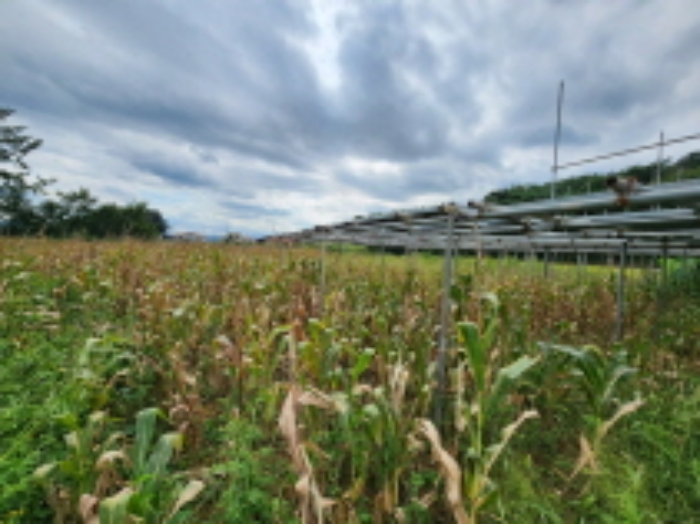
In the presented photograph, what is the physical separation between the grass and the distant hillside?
1.28 m

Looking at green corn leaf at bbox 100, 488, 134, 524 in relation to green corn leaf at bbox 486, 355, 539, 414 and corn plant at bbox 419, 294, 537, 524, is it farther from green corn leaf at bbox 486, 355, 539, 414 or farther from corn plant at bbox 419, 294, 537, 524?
green corn leaf at bbox 486, 355, 539, 414

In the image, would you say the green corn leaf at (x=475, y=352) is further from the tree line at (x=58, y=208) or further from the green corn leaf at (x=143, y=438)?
the tree line at (x=58, y=208)

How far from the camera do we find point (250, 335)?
273cm

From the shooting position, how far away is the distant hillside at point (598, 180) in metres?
7.27

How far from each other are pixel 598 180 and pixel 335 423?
9914 mm

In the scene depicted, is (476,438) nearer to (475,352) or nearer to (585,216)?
(475,352)

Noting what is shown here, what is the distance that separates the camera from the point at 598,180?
30.6 feet

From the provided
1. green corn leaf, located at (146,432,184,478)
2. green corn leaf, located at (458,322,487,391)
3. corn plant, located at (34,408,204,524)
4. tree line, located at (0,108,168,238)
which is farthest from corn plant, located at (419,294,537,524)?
tree line, located at (0,108,168,238)

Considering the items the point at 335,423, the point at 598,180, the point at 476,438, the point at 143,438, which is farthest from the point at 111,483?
the point at 598,180

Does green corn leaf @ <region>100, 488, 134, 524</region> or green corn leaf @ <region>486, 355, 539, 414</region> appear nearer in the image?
green corn leaf @ <region>100, 488, 134, 524</region>

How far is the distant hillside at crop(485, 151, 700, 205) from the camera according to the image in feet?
23.9

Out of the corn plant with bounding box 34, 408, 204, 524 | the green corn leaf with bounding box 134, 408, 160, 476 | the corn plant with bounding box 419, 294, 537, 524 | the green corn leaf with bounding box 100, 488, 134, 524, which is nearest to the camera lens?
the green corn leaf with bounding box 100, 488, 134, 524

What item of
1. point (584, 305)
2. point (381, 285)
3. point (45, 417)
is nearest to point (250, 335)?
point (45, 417)

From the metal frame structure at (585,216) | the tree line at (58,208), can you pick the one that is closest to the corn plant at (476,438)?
the metal frame structure at (585,216)
